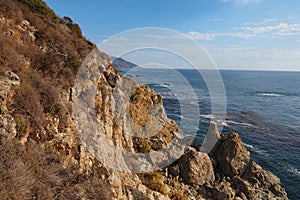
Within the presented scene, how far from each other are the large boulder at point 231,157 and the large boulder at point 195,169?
2430mm

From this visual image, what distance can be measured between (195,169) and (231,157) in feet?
15.6

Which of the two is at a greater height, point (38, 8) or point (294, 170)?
point (38, 8)

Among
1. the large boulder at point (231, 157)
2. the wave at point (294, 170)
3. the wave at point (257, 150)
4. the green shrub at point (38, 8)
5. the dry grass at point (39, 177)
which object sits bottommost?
the wave at point (294, 170)

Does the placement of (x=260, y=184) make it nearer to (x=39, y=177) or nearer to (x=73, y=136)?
(x=73, y=136)

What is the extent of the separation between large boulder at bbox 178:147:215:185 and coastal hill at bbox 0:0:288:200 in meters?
0.07

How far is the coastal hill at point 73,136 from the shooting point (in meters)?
6.35

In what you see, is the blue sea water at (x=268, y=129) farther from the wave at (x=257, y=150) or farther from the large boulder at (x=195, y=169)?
the large boulder at (x=195, y=169)

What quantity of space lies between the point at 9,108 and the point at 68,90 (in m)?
3.32

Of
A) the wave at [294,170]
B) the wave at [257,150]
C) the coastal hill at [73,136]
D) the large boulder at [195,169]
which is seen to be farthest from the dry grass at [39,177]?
the wave at [257,150]

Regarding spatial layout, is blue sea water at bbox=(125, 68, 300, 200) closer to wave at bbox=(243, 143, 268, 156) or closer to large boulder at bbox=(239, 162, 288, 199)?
wave at bbox=(243, 143, 268, 156)

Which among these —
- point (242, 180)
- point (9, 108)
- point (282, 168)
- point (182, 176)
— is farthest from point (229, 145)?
point (9, 108)

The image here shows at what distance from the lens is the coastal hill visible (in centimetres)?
635

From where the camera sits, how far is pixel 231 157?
18.8 m

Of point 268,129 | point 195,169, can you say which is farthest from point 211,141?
point 268,129
